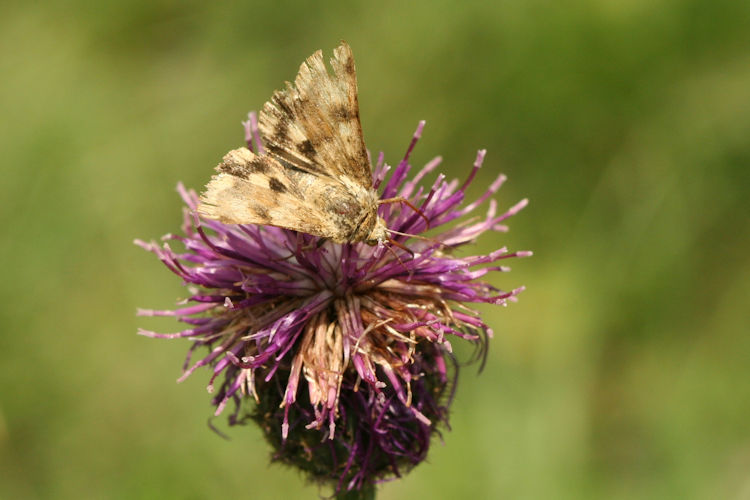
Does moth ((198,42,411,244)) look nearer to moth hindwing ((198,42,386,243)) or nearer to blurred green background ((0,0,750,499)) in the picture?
moth hindwing ((198,42,386,243))

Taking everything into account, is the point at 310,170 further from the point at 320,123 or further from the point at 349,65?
the point at 349,65

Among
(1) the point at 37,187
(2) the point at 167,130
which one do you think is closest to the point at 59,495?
(1) the point at 37,187

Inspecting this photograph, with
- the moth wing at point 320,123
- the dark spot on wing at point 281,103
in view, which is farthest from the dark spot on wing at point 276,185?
the dark spot on wing at point 281,103

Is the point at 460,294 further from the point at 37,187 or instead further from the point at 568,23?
the point at 37,187

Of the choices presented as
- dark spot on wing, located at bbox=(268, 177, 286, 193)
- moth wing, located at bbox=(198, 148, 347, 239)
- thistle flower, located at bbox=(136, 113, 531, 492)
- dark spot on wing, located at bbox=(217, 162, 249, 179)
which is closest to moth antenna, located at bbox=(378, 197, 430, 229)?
thistle flower, located at bbox=(136, 113, 531, 492)

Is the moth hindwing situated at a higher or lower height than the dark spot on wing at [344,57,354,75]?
lower

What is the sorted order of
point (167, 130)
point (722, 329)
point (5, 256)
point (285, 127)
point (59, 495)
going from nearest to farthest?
point (285, 127) < point (59, 495) < point (722, 329) < point (5, 256) < point (167, 130)
